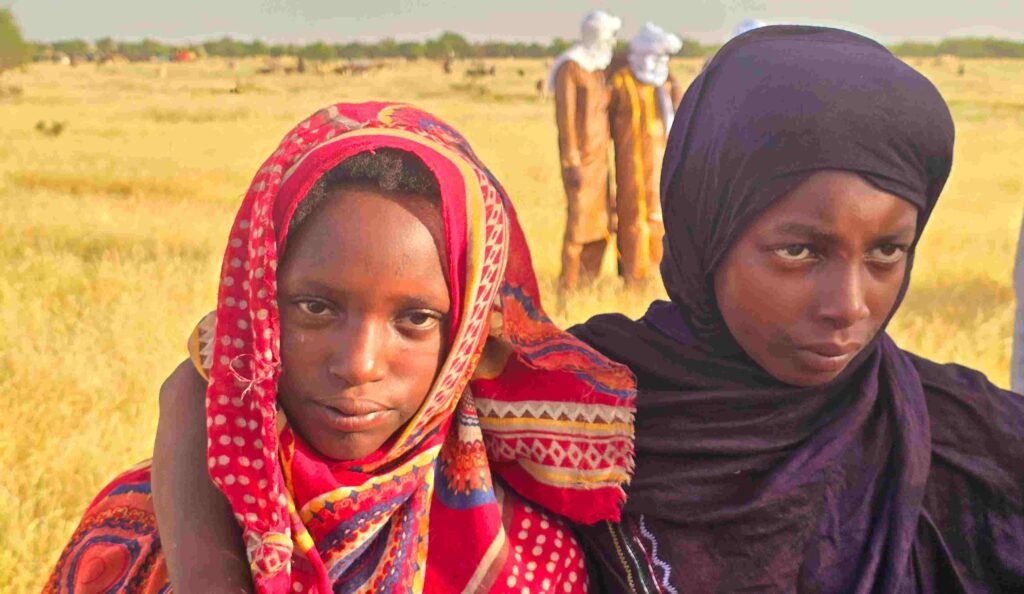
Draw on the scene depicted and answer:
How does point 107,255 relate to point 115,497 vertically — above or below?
below

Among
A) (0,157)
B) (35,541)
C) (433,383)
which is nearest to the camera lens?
(433,383)

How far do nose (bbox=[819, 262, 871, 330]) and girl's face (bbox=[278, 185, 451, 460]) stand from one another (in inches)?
27.7

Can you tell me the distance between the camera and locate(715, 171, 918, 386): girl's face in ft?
6.44

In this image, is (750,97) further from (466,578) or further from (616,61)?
(616,61)

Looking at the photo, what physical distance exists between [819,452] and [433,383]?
0.81 metres

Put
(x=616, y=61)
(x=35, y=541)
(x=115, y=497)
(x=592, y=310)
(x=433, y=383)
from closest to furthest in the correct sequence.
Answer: (x=433, y=383) < (x=115, y=497) < (x=35, y=541) < (x=592, y=310) < (x=616, y=61)

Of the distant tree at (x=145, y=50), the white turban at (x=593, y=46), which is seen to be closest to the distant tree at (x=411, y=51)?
the distant tree at (x=145, y=50)

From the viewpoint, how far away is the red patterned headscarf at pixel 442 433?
6.24 ft

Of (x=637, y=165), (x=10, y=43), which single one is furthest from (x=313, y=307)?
(x=10, y=43)

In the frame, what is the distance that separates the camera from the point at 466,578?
85.0 inches

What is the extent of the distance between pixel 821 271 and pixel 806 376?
0.23 m

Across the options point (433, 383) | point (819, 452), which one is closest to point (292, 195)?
point (433, 383)

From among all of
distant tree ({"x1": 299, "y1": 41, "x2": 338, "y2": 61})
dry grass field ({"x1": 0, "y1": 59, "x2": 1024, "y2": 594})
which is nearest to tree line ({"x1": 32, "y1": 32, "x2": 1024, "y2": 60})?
distant tree ({"x1": 299, "y1": 41, "x2": 338, "y2": 61})

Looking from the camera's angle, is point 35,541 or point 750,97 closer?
point 750,97
